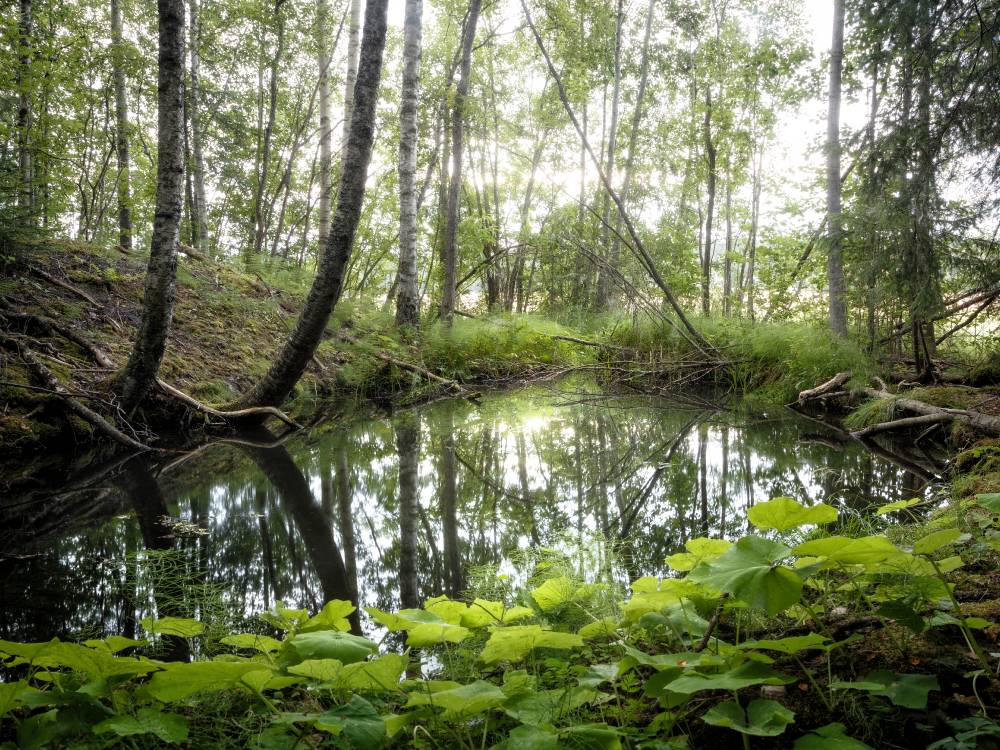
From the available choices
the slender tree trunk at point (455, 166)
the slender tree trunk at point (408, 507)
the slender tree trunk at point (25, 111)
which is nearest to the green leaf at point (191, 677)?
the slender tree trunk at point (408, 507)

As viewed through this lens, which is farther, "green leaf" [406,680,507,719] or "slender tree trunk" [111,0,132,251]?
"slender tree trunk" [111,0,132,251]

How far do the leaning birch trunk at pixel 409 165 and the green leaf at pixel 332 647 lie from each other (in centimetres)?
874

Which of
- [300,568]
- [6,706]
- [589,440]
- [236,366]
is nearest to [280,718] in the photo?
[6,706]

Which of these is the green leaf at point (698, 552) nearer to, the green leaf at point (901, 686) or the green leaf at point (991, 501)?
the green leaf at point (901, 686)

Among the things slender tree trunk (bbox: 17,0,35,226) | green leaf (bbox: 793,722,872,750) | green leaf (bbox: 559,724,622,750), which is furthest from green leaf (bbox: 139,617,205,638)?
slender tree trunk (bbox: 17,0,35,226)

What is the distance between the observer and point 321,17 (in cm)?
1182

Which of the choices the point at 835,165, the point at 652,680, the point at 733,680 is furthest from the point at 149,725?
the point at 835,165

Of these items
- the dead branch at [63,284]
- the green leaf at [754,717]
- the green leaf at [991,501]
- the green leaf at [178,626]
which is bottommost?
the green leaf at [178,626]

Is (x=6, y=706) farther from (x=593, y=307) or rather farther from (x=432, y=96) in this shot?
(x=593, y=307)

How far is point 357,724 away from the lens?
1028mm

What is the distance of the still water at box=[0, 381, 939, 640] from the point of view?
2.29 m

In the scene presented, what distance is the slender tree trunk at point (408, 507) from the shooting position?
93.0 inches

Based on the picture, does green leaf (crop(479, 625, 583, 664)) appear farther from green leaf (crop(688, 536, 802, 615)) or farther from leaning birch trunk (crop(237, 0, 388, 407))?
leaning birch trunk (crop(237, 0, 388, 407))

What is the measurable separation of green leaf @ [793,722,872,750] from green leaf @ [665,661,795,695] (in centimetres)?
8
